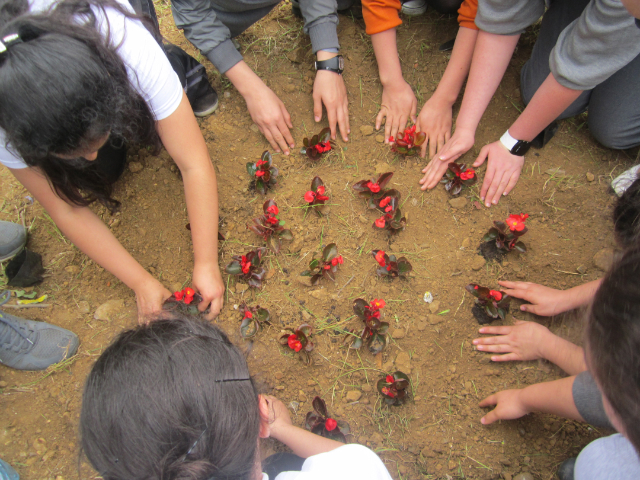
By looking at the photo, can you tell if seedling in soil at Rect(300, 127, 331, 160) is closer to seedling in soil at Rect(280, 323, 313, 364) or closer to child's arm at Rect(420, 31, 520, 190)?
child's arm at Rect(420, 31, 520, 190)

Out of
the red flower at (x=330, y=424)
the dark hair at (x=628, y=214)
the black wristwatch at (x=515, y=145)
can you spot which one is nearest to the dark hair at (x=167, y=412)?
the red flower at (x=330, y=424)

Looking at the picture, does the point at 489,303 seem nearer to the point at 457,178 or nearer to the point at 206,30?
the point at 457,178

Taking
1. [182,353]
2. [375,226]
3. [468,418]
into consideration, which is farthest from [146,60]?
[468,418]

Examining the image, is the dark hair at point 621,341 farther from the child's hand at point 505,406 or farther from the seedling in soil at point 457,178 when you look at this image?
the seedling in soil at point 457,178

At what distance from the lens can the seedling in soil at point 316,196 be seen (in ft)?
7.84

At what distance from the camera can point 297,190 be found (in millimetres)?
2613

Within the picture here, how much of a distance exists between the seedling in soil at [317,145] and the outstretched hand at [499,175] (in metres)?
1.03

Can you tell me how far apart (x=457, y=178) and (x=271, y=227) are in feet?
3.89

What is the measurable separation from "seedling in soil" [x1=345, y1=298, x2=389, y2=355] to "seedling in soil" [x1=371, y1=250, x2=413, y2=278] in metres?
0.21

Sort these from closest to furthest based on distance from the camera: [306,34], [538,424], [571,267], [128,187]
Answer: [538,424] < [571,267] < [128,187] < [306,34]

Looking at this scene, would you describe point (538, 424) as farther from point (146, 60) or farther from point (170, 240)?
point (146, 60)

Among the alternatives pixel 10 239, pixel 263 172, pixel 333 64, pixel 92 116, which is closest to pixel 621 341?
pixel 92 116

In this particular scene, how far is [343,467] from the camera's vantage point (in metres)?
1.40

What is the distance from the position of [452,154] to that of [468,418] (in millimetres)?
1521
